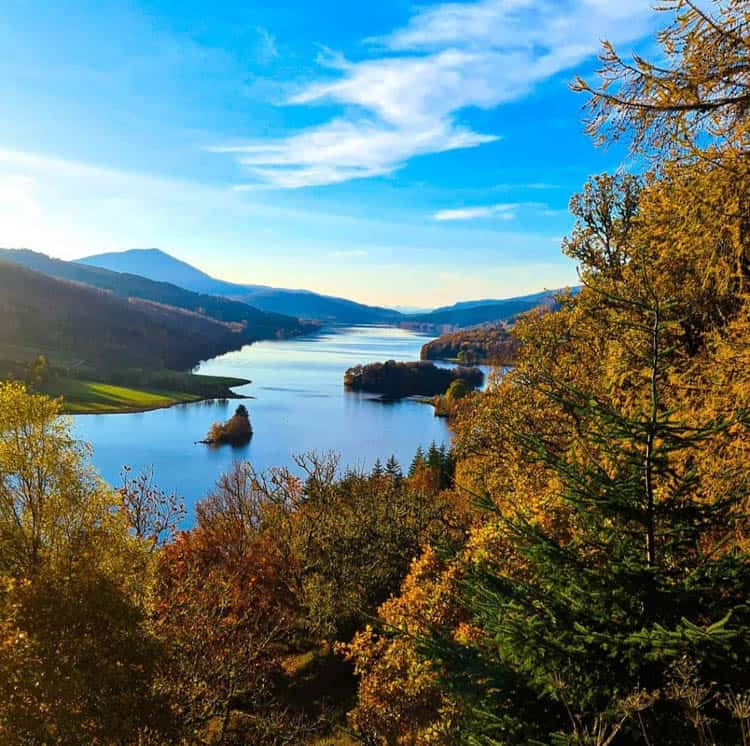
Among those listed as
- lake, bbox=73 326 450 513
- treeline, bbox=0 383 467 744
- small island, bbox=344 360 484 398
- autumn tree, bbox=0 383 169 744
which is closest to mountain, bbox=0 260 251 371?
lake, bbox=73 326 450 513

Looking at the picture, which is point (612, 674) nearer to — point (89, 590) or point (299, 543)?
point (89, 590)

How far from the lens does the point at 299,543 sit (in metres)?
23.9

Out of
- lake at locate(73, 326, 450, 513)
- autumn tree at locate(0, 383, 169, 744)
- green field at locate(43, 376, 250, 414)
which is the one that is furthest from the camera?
green field at locate(43, 376, 250, 414)

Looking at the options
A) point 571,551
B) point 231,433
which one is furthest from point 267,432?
point 571,551

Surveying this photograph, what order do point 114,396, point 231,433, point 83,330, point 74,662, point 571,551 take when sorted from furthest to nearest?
point 83,330 → point 114,396 → point 231,433 → point 74,662 → point 571,551

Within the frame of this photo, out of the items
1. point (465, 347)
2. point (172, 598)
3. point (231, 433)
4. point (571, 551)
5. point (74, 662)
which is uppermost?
point (465, 347)

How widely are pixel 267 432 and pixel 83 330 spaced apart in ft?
335

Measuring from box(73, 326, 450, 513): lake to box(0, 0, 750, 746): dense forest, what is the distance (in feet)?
110

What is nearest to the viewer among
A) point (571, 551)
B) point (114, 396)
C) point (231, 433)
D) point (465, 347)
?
point (571, 551)

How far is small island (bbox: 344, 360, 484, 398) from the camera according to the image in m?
117

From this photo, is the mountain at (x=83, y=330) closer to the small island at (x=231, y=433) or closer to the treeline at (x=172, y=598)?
the small island at (x=231, y=433)

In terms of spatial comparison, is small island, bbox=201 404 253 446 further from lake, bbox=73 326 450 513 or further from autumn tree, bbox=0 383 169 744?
autumn tree, bbox=0 383 169 744

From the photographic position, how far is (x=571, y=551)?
16.3 feet

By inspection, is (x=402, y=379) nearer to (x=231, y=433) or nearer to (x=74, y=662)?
(x=231, y=433)
